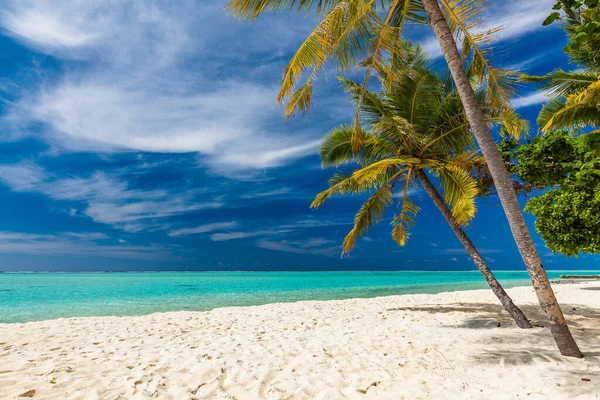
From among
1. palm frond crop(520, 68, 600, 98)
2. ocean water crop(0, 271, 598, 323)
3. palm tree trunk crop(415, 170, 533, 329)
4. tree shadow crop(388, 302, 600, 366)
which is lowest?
ocean water crop(0, 271, 598, 323)

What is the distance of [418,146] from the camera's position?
28.7 feet

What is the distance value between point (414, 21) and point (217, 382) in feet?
25.1

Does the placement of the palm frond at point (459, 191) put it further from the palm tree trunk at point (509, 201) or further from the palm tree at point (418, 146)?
the palm tree trunk at point (509, 201)

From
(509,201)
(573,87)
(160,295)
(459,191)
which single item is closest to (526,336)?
(509,201)

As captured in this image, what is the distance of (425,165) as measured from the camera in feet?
27.7

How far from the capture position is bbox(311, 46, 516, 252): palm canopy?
7629 mm

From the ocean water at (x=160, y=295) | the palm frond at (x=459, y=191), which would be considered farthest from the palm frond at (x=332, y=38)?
the ocean water at (x=160, y=295)

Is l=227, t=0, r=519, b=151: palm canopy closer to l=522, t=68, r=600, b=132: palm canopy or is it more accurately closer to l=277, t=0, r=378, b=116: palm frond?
l=277, t=0, r=378, b=116: palm frond

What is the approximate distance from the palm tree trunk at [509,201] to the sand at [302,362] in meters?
0.43

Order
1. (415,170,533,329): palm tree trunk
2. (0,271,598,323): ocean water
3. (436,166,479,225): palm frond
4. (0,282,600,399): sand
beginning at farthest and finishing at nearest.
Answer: (0,271,598,323): ocean water → (415,170,533,329): palm tree trunk → (436,166,479,225): palm frond → (0,282,600,399): sand

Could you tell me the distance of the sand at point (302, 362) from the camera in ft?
12.1

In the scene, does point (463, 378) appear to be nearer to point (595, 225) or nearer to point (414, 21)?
point (595, 225)

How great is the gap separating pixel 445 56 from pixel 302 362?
214 inches

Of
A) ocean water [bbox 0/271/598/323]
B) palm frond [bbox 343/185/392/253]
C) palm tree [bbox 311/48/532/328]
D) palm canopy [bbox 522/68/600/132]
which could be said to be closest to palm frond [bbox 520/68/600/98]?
palm canopy [bbox 522/68/600/132]
